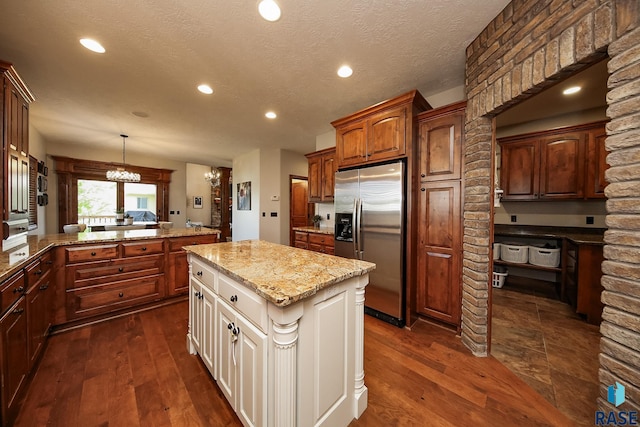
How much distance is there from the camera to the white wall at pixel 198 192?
8484mm

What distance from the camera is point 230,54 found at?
2.14 meters

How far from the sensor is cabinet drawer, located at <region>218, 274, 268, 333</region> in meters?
1.04

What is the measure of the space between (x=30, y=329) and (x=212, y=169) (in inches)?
298

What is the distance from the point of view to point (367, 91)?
2844 millimetres

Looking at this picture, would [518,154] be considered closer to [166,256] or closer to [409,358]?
[409,358]

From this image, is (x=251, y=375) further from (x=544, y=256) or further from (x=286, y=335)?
(x=544, y=256)

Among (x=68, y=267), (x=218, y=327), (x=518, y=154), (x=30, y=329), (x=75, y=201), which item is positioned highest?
(x=518, y=154)

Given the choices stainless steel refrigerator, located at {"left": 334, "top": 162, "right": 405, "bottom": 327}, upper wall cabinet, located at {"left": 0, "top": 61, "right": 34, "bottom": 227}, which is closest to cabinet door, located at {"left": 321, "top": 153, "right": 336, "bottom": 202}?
stainless steel refrigerator, located at {"left": 334, "top": 162, "right": 405, "bottom": 327}

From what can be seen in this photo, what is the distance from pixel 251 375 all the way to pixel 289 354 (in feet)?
1.08

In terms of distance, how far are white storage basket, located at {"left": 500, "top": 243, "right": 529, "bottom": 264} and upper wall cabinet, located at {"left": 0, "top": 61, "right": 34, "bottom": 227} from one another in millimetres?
5827

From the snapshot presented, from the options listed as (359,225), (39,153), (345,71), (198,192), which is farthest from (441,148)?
(198,192)

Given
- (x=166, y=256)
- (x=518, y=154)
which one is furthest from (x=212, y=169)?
(x=518, y=154)

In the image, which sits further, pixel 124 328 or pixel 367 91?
pixel 367 91

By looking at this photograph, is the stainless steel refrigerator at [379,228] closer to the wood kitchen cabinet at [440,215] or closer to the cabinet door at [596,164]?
the wood kitchen cabinet at [440,215]
